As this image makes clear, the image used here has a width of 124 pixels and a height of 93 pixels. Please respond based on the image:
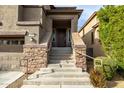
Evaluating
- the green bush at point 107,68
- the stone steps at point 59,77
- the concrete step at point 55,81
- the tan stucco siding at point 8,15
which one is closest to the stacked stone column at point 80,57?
the stone steps at point 59,77

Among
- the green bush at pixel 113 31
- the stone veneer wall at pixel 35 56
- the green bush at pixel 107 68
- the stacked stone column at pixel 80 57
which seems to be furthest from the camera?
the stone veneer wall at pixel 35 56

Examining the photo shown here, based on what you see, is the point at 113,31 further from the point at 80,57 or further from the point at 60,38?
the point at 60,38

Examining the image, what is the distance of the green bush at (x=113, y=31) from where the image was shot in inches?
403

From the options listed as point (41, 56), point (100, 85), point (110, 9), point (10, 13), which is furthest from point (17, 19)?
point (100, 85)

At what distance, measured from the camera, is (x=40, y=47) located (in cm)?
1072

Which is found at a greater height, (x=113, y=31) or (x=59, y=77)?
(x=113, y=31)

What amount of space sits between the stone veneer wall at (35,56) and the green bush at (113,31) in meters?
3.08

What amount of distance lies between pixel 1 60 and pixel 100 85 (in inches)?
266

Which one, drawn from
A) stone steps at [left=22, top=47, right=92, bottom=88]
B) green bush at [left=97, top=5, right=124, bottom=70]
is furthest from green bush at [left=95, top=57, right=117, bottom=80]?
green bush at [left=97, top=5, right=124, bottom=70]

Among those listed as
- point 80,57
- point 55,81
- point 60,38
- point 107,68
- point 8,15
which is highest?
point 8,15

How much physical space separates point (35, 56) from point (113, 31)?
3919mm

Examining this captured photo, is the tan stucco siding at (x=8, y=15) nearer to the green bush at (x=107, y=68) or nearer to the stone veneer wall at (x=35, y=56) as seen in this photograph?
the stone veneer wall at (x=35, y=56)

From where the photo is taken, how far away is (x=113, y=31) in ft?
34.8

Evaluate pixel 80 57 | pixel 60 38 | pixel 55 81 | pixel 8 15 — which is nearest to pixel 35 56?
pixel 80 57
